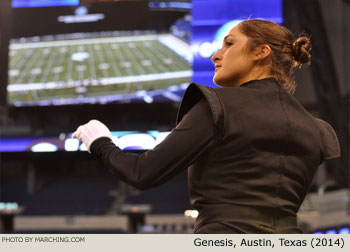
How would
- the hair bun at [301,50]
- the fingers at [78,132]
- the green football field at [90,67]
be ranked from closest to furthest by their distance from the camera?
the fingers at [78,132] → the hair bun at [301,50] → the green football field at [90,67]

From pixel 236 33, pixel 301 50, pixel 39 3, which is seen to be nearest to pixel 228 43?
pixel 236 33

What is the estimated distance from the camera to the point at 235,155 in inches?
44.6

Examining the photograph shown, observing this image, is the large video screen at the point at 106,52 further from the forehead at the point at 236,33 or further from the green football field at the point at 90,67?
the forehead at the point at 236,33

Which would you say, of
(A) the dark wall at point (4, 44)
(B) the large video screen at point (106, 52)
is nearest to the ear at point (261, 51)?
(B) the large video screen at point (106, 52)

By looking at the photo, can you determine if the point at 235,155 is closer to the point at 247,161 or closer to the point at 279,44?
the point at 247,161

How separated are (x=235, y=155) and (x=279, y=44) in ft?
0.99

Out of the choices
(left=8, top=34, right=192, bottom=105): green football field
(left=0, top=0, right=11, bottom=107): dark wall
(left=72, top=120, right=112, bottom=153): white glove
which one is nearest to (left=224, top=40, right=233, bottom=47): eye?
(left=72, top=120, right=112, bottom=153): white glove

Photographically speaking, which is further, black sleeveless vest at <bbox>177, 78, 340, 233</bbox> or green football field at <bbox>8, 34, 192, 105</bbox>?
green football field at <bbox>8, 34, 192, 105</bbox>

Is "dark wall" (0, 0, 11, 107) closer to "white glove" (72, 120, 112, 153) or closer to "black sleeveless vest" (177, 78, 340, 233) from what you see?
"white glove" (72, 120, 112, 153)

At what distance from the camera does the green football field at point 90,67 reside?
805 cm

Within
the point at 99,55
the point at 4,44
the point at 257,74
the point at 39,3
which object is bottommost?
the point at 99,55

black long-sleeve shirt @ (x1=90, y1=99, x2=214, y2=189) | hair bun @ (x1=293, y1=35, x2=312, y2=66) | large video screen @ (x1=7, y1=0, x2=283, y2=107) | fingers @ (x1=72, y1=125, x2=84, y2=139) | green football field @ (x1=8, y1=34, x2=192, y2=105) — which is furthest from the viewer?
green football field @ (x1=8, y1=34, x2=192, y2=105)

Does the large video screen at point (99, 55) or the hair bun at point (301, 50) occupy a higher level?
the hair bun at point (301, 50)

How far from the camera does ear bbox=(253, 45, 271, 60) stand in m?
1.26
